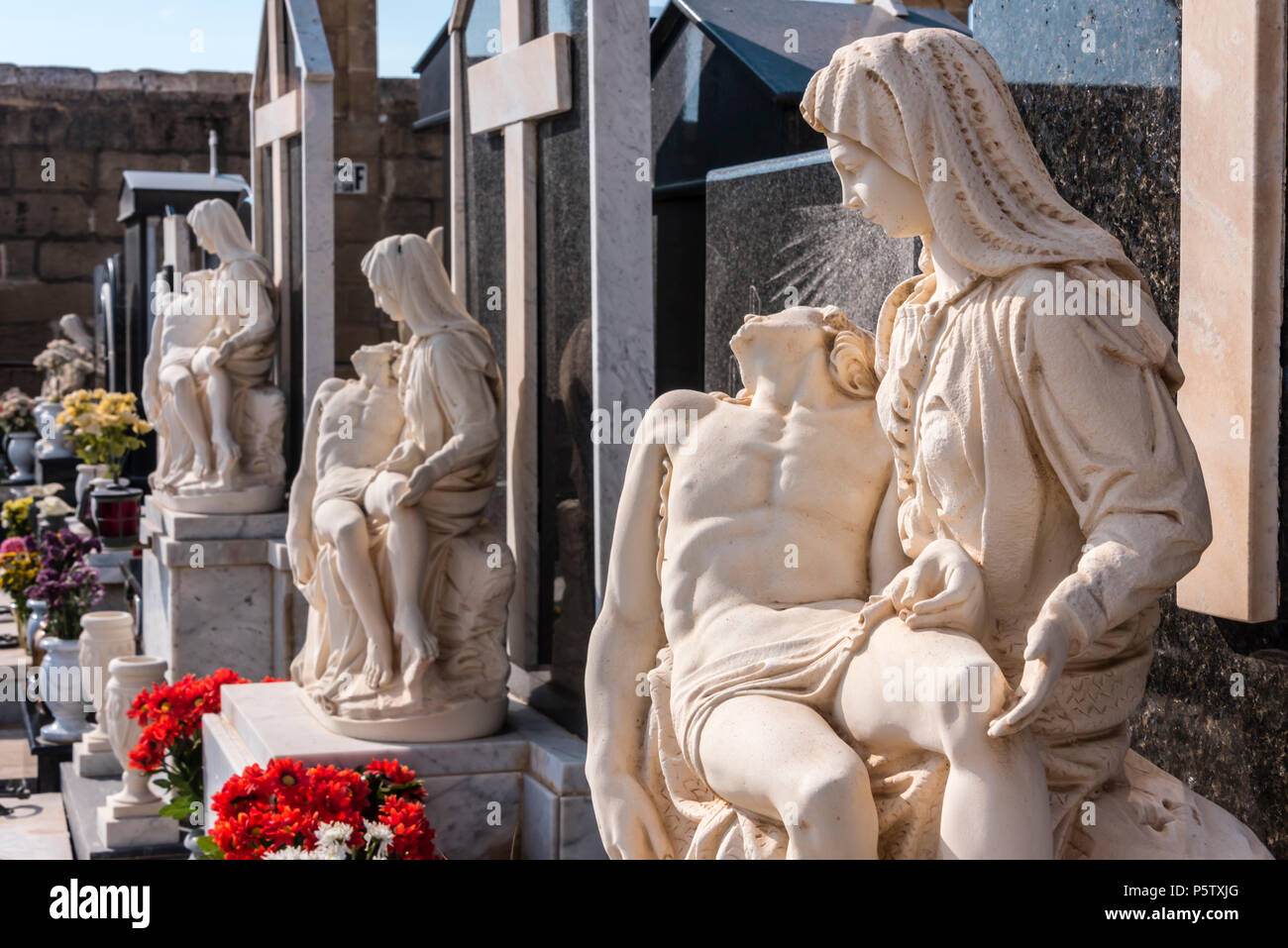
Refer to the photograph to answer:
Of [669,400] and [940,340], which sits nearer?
[940,340]

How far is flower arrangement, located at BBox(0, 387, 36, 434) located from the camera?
52.2 feet

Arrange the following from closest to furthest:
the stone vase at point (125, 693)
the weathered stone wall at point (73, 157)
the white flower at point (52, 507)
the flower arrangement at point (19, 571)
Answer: the stone vase at point (125, 693) → the flower arrangement at point (19, 571) → the white flower at point (52, 507) → the weathered stone wall at point (73, 157)

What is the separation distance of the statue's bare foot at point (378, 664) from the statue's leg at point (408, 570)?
0.08m

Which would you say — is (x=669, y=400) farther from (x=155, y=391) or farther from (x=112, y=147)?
(x=112, y=147)

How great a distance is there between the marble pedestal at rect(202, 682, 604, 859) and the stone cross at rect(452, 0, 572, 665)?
2.30 feet

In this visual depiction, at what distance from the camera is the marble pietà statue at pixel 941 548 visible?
2281mm

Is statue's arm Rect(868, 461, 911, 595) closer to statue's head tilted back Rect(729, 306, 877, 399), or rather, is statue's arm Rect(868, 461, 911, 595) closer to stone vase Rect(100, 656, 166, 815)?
statue's head tilted back Rect(729, 306, 877, 399)

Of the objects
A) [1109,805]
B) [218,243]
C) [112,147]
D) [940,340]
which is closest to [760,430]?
[940,340]

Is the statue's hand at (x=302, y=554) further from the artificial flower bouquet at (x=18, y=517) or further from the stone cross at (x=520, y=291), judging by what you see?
the artificial flower bouquet at (x=18, y=517)

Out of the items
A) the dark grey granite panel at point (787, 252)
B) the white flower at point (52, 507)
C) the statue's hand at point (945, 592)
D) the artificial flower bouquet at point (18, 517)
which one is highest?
the dark grey granite panel at point (787, 252)

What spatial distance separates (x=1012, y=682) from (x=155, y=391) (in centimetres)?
791

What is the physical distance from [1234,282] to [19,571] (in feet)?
29.2

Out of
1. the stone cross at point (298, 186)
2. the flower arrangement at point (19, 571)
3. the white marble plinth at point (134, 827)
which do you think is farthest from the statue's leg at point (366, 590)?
the flower arrangement at point (19, 571)

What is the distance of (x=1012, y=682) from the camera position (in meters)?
2.45
